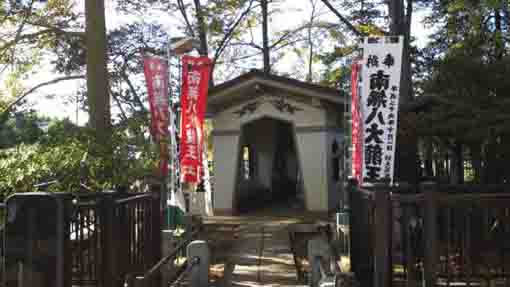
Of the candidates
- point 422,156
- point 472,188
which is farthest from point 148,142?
point 422,156

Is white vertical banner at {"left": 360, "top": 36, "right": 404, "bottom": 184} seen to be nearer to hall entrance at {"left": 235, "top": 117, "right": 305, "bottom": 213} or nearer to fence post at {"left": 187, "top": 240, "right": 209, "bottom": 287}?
fence post at {"left": 187, "top": 240, "right": 209, "bottom": 287}

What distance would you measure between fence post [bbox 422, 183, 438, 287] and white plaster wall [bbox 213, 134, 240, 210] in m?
10.8

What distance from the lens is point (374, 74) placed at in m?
8.51

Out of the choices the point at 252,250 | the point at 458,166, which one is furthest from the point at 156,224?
the point at 458,166

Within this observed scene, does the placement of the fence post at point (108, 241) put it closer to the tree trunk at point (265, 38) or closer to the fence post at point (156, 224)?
the fence post at point (156, 224)

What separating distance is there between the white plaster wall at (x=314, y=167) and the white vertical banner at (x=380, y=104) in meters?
6.40

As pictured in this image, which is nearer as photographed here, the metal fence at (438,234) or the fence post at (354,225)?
the metal fence at (438,234)

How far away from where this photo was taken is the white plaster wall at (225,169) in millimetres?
15555

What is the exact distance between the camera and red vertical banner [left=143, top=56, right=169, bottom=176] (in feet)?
34.5

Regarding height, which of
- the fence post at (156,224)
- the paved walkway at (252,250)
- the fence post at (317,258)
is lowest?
the paved walkway at (252,250)

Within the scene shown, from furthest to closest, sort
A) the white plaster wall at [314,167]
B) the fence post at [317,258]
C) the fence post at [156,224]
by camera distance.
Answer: the white plaster wall at [314,167] < the fence post at [156,224] < the fence post at [317,258]

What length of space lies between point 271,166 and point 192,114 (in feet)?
34.0

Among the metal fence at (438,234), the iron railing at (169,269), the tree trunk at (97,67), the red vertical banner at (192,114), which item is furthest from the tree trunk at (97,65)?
the metal fence at (438,234)

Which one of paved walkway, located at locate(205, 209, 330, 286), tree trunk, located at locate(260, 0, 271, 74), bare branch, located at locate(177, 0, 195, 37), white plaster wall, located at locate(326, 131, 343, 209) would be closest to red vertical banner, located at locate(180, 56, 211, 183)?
paved walkway, located at locate(205, 209, 330, 286)
